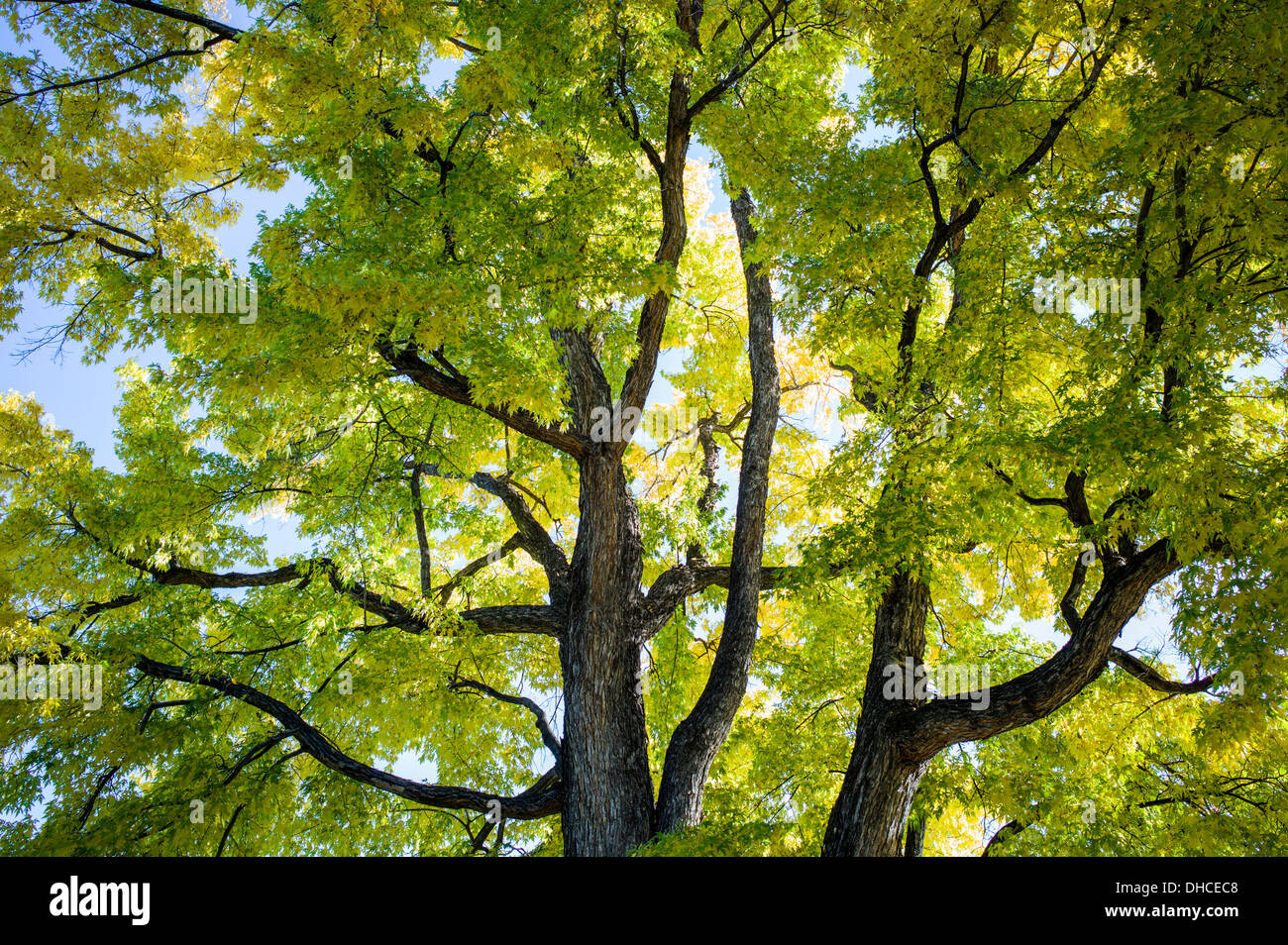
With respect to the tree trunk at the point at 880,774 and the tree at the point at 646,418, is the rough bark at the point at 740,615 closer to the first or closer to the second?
the tree at the point at 646,418

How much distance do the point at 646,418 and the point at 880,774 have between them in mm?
4964

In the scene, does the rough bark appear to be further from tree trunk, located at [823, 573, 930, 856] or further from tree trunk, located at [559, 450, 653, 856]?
tree trunk, located at [823, 573, 930, 856]

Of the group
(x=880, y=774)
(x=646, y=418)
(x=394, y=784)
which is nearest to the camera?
(x=880, y=774)

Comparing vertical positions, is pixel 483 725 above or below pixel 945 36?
below

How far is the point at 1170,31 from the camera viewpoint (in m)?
4.82

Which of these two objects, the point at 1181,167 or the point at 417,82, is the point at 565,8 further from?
the point at 1181,167

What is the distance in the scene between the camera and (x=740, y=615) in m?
7.63

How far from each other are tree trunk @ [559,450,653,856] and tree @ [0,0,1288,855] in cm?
4

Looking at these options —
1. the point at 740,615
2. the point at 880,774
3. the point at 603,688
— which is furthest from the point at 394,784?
the point at 880,774

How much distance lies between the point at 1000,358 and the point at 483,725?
7443 mm

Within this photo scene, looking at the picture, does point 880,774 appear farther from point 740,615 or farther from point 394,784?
point 394,784

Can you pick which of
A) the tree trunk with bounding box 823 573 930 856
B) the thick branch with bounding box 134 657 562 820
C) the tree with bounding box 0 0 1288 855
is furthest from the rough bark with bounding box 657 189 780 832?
the tree trunk with bounding box 823 573 930 856

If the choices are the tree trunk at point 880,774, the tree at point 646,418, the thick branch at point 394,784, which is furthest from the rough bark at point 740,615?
the tree trunk at point 880,774
